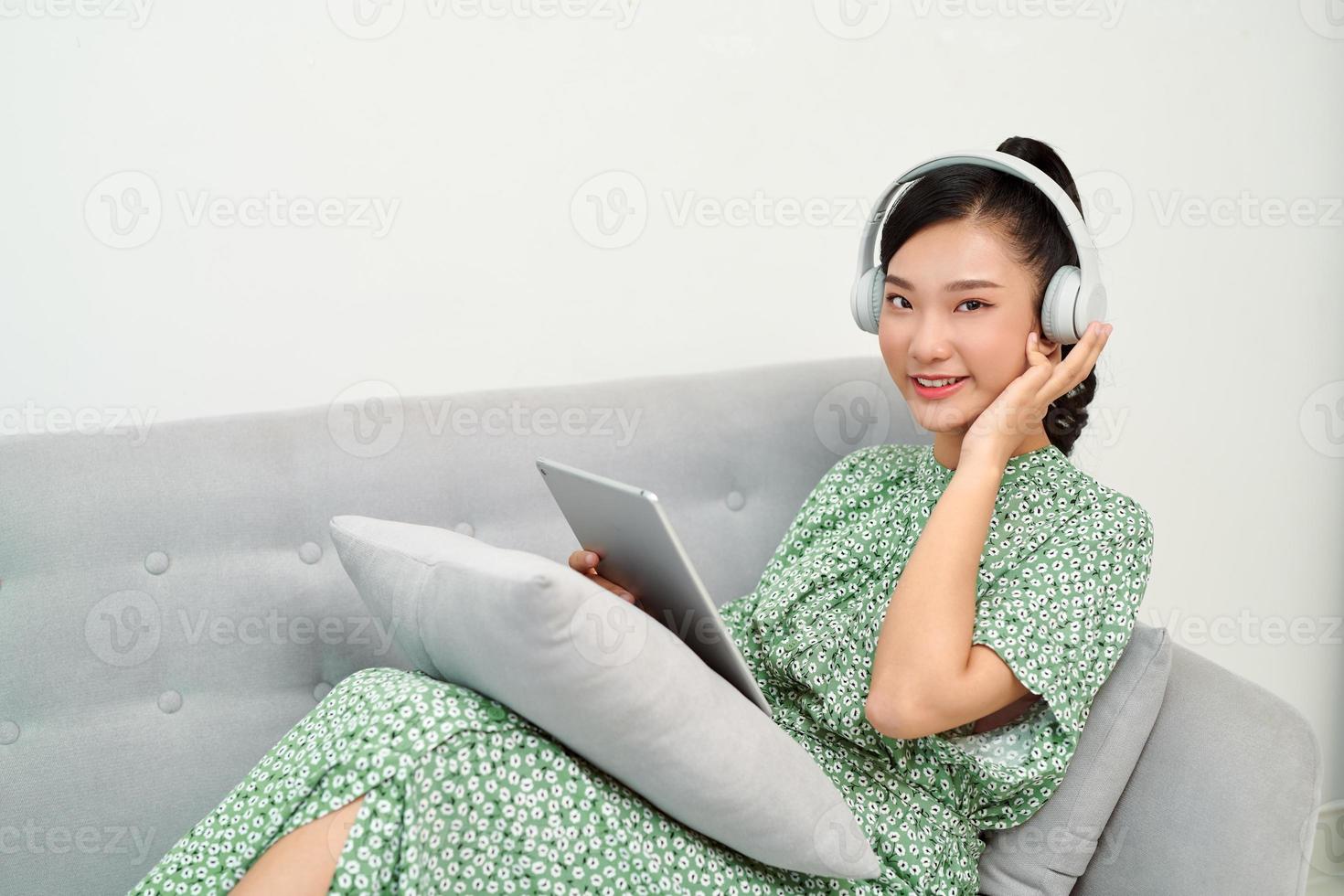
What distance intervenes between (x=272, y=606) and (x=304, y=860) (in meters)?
0.54

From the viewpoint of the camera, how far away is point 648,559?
1148mm

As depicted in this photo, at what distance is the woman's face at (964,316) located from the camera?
4.16 ft

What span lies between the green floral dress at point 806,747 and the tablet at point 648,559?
0.17 m

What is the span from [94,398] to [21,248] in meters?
0.22

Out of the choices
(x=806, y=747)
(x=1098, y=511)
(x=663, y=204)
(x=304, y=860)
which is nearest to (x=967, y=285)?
(x=1098, y=511)

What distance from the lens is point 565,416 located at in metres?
1.58

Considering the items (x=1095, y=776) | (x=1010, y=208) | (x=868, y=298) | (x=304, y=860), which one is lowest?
(x=1095, y=776)

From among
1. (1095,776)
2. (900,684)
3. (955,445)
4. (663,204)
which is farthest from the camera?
(663,204)

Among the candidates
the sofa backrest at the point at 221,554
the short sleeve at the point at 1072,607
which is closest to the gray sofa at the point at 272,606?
the sofa backrest at the point at 221,554

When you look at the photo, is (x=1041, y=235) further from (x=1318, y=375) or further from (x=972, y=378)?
(x=1318, y=375)

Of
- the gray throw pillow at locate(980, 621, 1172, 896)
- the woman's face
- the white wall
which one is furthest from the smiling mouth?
the white wall

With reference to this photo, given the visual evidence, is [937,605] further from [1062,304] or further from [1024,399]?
[1062,304]

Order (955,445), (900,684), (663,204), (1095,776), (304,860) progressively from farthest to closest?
(663,204) → (955,445) → (1095,776) → (900,684) → (304,860)

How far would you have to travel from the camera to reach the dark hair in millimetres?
1283
